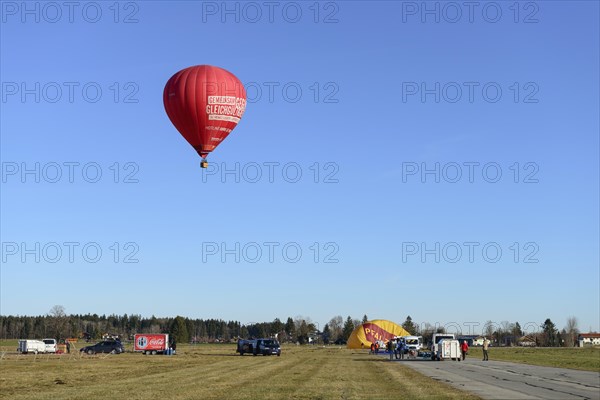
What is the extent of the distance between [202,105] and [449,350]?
109 ft

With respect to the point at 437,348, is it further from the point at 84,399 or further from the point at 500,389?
the point at 84,399

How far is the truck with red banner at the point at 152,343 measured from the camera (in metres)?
87.1

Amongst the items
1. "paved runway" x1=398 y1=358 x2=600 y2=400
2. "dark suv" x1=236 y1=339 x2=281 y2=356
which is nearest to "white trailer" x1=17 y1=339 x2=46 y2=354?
"dark suv" x1=236 y1=339 x2=281 y2=356

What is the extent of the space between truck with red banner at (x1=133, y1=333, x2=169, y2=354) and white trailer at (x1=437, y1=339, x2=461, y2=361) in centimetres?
3356

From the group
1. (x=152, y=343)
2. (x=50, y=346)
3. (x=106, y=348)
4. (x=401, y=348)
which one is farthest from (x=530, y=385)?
(x=50, y=346)

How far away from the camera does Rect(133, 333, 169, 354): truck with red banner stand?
87.1m

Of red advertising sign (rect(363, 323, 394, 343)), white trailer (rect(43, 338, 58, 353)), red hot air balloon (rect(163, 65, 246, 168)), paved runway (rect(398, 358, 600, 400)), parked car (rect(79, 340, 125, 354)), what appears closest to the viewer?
paved runway (rect(398, 358, 600, 400))

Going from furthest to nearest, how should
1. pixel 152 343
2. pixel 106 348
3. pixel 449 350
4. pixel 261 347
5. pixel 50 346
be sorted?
pixel 50 346 → pixel 152 343 → pixel 106 348 → pixel 261 347 → pixel 449 350

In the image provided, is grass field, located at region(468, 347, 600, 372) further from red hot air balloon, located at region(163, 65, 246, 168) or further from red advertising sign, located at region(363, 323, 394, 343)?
red advertising sign, located at region(363, 323, 394, 343)

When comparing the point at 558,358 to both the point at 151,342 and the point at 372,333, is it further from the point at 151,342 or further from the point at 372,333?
the point at 372,333

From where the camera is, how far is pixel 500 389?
30969 millimetres

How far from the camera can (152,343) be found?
87.9 m

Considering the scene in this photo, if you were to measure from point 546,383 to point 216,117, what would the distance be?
2131 centimetres

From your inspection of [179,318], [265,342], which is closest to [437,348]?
[265,342]
